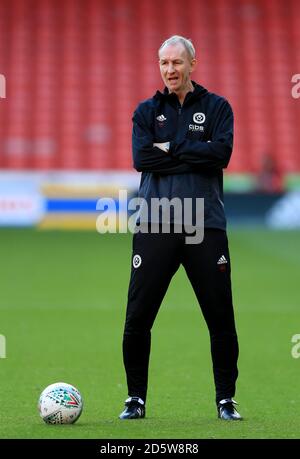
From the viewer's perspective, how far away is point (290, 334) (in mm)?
11039

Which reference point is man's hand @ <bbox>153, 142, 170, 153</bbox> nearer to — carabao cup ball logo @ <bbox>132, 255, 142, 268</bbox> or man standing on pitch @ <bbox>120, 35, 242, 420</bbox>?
man standing on pitch @ <bbox>120, 35, 242, 420</bbox>

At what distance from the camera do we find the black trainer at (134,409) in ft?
21.8

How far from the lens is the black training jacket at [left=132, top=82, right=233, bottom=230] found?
6457 mm

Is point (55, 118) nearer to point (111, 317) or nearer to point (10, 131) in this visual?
point (10, 131)

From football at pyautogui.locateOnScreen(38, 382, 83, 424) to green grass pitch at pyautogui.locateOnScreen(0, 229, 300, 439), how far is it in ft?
0.22

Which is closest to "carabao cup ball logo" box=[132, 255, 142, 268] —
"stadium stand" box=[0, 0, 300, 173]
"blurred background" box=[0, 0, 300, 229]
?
"blurred background" box=[0, 0, 300, 229]

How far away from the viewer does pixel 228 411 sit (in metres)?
6.61

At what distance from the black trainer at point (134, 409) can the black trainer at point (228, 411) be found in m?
0.48

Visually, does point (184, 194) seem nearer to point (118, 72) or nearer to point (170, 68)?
point (170, 68)

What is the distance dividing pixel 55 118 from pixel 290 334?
18.0 meters

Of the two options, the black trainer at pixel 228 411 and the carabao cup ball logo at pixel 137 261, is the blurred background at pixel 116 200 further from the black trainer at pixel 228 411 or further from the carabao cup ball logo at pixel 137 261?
the carabao cup ball logo at pixel 137 261

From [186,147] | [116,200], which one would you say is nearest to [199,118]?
[186,147]

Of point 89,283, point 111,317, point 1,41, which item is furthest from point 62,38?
point 111,317
